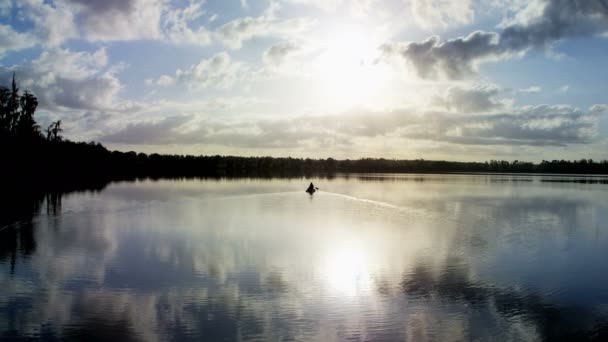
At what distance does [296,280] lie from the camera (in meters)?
18.6

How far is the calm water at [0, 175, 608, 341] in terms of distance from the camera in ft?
43.2

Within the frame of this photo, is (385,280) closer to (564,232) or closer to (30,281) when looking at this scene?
(30,281)

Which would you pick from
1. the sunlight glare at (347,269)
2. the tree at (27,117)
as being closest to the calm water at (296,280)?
the sunlight glare at (347,269)

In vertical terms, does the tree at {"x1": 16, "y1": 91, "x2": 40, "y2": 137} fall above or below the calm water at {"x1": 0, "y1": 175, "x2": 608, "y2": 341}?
above

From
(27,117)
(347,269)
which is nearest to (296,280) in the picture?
(347,269)

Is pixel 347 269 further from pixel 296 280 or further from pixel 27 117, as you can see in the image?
pixel 27 117

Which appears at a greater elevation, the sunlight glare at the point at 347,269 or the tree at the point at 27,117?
the tree at the point at 27,117

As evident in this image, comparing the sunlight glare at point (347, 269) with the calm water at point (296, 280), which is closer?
the calm water at point (296, 280)

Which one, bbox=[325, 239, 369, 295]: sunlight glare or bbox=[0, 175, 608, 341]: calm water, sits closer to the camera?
bbox=[0, 175, 608, 341]: calm water

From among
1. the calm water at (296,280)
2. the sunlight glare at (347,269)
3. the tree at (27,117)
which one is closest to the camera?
the calm water at (296,280)

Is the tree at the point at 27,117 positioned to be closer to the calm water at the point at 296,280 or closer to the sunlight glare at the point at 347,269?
the calm water at the point at 296,280

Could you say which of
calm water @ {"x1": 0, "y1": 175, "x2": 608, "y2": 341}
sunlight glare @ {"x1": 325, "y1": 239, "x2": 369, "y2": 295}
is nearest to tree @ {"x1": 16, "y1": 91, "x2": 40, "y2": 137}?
calm water @ {"x1": 0, "y1": 175, "x2": 608, "y2": 341}

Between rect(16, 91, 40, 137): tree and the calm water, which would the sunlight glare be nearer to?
the calm water

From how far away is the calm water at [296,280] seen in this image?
1318 cm
